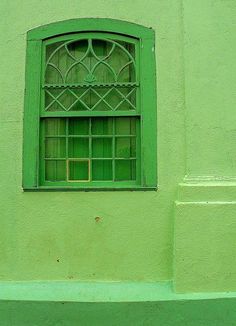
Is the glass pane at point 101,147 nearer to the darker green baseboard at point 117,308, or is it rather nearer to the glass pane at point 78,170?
the glass pane at point 78,170

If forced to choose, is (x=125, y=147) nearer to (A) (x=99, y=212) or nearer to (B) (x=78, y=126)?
(B) (x=78, y=126)

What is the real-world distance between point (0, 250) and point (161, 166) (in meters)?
1.86

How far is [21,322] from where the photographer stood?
3877mm

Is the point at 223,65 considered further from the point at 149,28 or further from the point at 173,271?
the point at 173,271

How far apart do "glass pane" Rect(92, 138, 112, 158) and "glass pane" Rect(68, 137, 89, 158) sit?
0.07 meters

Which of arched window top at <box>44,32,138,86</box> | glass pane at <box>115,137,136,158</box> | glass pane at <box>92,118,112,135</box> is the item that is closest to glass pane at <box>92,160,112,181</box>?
glass pane at <box>115,137,136,158</box>

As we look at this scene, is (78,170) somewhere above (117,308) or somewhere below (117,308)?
above

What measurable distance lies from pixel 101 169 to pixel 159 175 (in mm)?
613

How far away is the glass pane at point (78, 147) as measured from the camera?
171 inches

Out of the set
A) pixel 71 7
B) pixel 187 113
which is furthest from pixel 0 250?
pixel 71 7

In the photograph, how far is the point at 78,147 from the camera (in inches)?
171

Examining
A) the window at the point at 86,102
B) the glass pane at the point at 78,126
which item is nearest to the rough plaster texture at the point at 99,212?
the window at the point at 86,102

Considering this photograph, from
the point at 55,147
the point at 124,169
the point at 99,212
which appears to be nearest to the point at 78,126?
the point at 55,147

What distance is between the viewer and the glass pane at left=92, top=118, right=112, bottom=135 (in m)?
4.34
